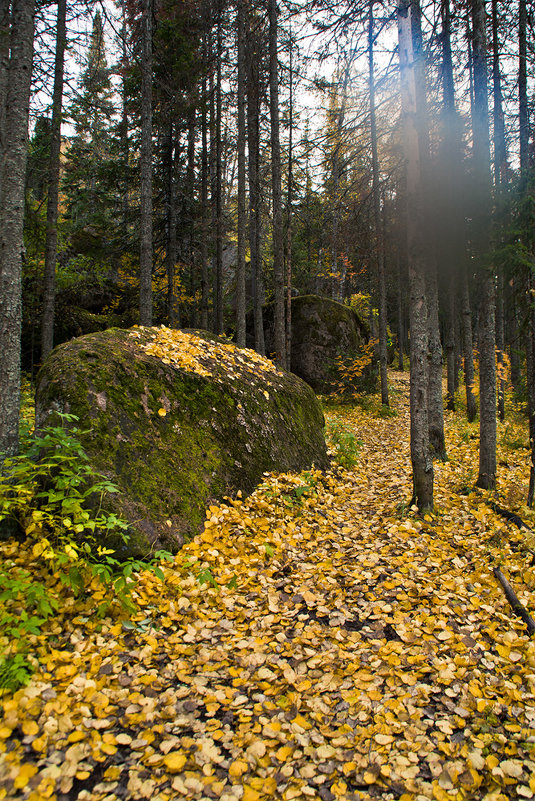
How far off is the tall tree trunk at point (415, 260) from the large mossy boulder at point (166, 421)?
201 cm

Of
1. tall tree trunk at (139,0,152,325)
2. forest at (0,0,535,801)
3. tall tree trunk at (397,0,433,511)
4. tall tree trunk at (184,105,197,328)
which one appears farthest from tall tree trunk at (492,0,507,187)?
tall tree trunk at (184,105,197,328)

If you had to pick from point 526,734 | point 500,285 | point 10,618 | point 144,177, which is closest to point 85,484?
point 10,618

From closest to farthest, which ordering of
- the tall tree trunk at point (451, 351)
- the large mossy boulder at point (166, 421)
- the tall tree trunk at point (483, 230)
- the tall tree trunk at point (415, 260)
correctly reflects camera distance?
the large mossy boulder at point (166, 421)
the tall tree trunk at point (415, 260)
the tall tree trunk at point (483, 230)
the tall tree trunk at point (451, 351)

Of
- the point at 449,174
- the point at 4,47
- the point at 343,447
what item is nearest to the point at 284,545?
the point at 343,447

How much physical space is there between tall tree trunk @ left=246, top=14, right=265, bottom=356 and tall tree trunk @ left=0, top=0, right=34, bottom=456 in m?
8.67

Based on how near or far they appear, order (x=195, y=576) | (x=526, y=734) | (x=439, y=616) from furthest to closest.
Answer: (x=195, y=576) < (x=439, y=616) < (x=526, y=734)

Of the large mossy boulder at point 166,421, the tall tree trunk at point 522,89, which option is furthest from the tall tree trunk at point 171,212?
the tall tree trunk at point 522,89

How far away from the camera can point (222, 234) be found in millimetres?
14367

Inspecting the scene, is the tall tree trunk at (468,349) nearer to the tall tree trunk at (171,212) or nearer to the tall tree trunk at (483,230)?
the tall tree trunk at (483,230)

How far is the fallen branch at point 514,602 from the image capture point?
11.0ft

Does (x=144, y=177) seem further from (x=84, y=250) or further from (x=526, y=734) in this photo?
(x=526, y=734)

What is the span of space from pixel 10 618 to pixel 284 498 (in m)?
3.56

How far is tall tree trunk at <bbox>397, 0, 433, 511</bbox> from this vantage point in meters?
5.02

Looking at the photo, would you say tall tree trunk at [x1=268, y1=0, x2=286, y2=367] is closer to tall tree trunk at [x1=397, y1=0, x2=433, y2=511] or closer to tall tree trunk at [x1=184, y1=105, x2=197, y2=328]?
tall tree trunk at [x1=184, y1=105, x2=197, y2=328]
